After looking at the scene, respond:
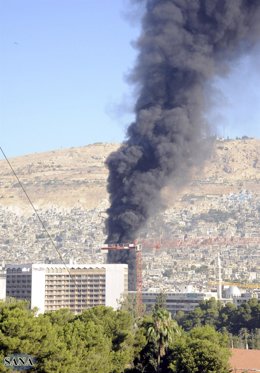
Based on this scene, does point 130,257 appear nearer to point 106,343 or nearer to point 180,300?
point 180,300

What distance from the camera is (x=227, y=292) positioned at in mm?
149250

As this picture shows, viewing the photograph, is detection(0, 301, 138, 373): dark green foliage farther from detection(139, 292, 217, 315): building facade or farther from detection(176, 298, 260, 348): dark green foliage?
detection(139, 292, 217, 315): building facade

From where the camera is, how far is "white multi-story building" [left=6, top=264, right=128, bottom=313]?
12125 centimetres

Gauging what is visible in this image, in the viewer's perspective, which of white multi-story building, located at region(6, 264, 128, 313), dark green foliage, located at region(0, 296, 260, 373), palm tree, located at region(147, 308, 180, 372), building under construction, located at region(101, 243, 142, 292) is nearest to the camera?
dark green foliage, located at region(0, 296, 260, 373)

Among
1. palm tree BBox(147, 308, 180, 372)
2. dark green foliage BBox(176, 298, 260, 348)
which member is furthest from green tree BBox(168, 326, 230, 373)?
dark green foliage BBox(176, 298, 260, 348)

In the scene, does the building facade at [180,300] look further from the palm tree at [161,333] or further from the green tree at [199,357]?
the green tree at [199,357]

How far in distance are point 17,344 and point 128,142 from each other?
5750cm

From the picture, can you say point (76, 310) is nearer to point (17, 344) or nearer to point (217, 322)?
point (217, 322)

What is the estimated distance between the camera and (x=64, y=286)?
12644cm

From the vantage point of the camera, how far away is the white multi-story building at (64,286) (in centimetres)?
12125

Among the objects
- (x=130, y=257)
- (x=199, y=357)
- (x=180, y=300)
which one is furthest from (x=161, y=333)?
(x=180, y=300)

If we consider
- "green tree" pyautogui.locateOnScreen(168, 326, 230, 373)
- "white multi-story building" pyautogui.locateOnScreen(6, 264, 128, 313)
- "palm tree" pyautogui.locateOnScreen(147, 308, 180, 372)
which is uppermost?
"white multi-story building" pyautogui.locateOnScreen(6, 264, 128, 313)

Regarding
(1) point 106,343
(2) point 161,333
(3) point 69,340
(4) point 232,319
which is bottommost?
(3) point 69,340

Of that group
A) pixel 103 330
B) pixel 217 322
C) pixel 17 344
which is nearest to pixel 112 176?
pixel 217 322
